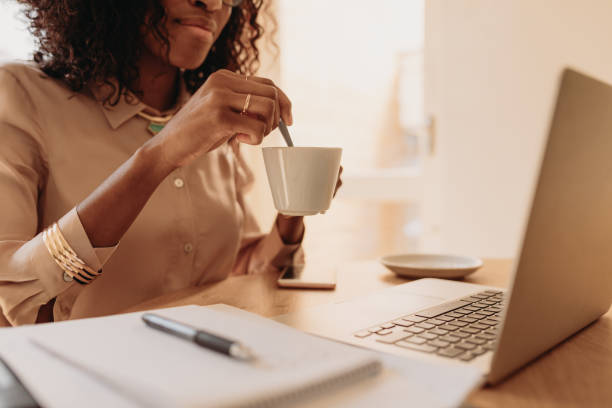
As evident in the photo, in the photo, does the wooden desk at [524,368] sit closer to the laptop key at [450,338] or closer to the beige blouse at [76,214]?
the laptop key at [450,338]

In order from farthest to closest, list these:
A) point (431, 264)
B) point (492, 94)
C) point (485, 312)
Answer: point (492, 94) < point (431, 264) < point (485, 312)

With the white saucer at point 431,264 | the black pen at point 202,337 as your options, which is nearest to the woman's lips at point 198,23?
the white saucer at point 431,264

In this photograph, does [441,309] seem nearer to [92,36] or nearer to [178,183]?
[178,183]

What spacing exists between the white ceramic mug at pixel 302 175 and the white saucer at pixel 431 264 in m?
0.27

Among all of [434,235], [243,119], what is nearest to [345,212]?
[434,235]

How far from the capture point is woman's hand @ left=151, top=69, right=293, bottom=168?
2.19 ft

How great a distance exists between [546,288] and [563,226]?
0.18 ft

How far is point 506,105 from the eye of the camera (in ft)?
6.56

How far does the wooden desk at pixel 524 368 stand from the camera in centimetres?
38

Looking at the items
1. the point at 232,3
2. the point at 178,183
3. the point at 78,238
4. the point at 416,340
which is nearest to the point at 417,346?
the point at 416,340

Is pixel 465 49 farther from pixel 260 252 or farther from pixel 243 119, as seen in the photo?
pixel 243 119

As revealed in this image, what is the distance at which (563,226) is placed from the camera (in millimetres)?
412

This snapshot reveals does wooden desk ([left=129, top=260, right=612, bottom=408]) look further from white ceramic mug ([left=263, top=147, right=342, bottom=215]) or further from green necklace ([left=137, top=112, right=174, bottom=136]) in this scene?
green necklace ([left=137, top=112, right=174, bottom=136])

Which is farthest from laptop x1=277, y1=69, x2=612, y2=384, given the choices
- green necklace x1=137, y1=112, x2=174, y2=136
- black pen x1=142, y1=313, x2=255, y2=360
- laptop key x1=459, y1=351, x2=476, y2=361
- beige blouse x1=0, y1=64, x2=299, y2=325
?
green necklace x1=137, y1=112, x2=174, y2=136
